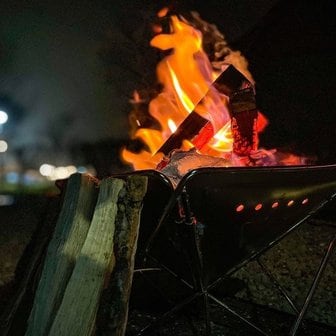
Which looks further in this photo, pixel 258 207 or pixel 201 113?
pixel 201 113

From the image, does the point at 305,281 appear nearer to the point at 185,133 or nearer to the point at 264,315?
the point at 264,315

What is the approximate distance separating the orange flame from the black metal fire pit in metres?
1.25

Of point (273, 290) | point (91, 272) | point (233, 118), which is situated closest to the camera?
point (91, 272)

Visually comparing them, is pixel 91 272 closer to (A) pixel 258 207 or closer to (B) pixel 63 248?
(B) pixel 63 248

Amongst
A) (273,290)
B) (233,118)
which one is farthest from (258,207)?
(273,290)

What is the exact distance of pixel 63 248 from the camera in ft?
5.65

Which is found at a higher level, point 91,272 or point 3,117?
point 3,117

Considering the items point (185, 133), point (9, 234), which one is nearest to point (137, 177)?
point (185, 133)

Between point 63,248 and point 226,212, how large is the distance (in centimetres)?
82

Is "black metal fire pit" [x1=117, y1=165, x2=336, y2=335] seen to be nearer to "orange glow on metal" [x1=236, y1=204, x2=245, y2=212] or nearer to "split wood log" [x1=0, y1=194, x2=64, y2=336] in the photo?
"orange glow on metal" [x1=236, y1=204, x2=245, y2=212]

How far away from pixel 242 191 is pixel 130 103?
21.1 feet

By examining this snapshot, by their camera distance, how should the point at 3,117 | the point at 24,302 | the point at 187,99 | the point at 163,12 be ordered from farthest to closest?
1. the point at 3,117
2. the point at 163,12
3. the point at 187,99
4. the point at 24,302

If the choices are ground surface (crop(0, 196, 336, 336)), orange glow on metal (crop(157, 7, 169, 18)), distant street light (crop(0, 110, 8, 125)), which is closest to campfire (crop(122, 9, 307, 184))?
ground surface (crop(0, 196, 336, 336))

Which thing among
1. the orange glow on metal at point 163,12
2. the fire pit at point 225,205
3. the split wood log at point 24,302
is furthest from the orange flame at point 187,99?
the orange glow on metal at point 163,12
